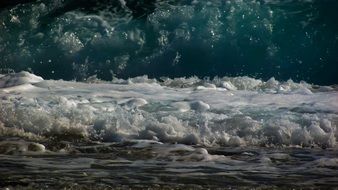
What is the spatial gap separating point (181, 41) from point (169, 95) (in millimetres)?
2114

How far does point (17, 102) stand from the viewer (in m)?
5.29

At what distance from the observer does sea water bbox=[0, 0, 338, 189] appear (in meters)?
3.42

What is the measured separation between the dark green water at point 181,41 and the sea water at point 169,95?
15mm

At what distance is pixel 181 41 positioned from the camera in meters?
7.86

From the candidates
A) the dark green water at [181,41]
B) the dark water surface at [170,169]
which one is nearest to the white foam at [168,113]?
the dark water surface at [170,169]

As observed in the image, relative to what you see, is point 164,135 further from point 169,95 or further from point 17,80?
point 17,80

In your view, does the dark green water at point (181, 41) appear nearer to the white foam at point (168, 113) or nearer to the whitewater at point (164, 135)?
the whitewater at point (164, 135)

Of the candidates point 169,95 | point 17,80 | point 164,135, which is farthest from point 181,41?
point 164,135

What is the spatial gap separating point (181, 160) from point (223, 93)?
2.21 meters

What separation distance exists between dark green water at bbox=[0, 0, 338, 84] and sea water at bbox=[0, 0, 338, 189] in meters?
0.02

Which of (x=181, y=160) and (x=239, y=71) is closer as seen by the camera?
(x=181, y=160)

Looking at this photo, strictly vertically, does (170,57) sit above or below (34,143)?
above

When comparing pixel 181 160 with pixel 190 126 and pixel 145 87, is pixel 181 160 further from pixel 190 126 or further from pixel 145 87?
pixel 145 87

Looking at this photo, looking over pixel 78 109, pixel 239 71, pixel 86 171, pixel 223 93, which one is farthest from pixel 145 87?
pixel 86 171
